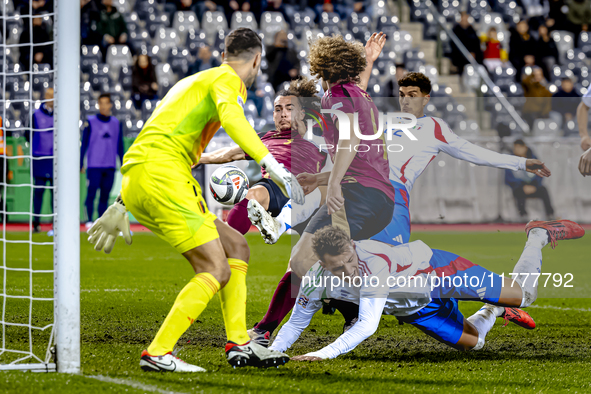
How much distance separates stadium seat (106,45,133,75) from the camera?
1468 cm

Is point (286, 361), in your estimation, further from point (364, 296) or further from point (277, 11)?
point (277, 11)

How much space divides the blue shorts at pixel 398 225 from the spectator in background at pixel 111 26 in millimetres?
11210

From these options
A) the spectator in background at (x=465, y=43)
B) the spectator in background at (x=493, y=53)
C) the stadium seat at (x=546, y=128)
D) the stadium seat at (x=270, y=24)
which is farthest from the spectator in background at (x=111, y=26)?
the stadium seat at (x=546, y=128)

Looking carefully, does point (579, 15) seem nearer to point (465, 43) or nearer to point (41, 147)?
point (465, 43)

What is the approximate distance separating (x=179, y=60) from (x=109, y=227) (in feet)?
38.0

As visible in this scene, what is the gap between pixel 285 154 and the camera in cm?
548

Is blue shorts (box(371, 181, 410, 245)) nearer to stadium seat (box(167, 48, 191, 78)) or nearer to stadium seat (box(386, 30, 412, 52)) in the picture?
stadium seat (box(167, 48, 191, 78))

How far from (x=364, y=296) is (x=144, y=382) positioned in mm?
1420

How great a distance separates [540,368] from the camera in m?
3.91

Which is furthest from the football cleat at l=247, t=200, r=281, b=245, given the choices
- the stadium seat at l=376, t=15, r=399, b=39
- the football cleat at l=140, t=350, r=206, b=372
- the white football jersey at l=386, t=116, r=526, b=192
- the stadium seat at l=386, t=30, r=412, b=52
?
the stadium seat at l=376, t=15, r=399, b=39

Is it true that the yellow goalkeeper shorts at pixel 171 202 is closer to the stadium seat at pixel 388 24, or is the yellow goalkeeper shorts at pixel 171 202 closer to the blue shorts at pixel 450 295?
the blue shorts at pixel 450 295

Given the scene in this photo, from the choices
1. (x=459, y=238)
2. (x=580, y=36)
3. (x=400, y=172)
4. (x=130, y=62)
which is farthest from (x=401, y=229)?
(x=580, y=36)

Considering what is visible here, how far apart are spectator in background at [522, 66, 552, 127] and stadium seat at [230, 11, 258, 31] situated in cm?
609

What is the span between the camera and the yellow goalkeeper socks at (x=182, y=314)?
134 inches
